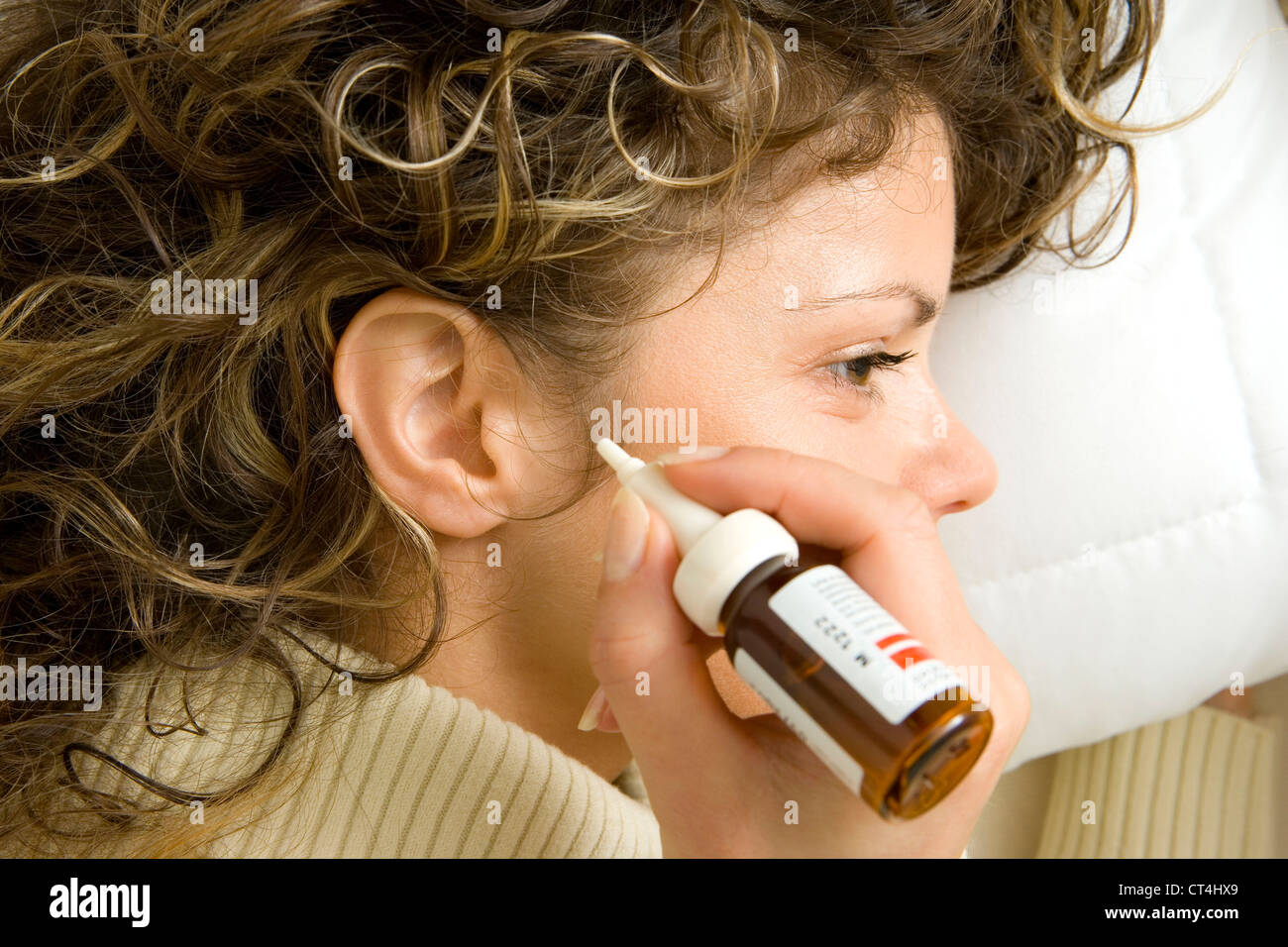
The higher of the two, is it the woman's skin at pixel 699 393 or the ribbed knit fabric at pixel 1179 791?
the woman's skin at pixel 699 393

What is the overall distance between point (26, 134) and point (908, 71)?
811mm

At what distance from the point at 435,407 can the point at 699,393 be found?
0.77 ft

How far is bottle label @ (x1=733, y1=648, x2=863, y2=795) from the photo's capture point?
1.98 ft

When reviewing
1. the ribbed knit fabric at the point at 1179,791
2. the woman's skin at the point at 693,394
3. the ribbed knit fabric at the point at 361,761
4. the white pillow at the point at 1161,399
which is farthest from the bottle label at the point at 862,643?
the ribbed knit fabric at the point at 1179,791

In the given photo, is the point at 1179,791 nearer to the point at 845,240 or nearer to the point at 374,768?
the point at 845,240

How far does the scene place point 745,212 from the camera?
870 mm

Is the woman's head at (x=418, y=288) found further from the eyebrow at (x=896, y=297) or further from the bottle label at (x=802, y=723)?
the bottle label at (x=802, y=723)

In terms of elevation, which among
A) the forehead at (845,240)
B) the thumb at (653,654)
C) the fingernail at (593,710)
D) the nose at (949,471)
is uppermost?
the forehead at (845,240)

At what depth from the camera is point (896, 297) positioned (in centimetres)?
89

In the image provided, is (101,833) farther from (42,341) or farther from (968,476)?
(968,476)

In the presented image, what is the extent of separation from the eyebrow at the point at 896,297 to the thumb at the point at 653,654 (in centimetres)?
28

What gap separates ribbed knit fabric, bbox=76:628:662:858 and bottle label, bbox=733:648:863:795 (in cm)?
41

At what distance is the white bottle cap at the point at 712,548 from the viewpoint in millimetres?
636
